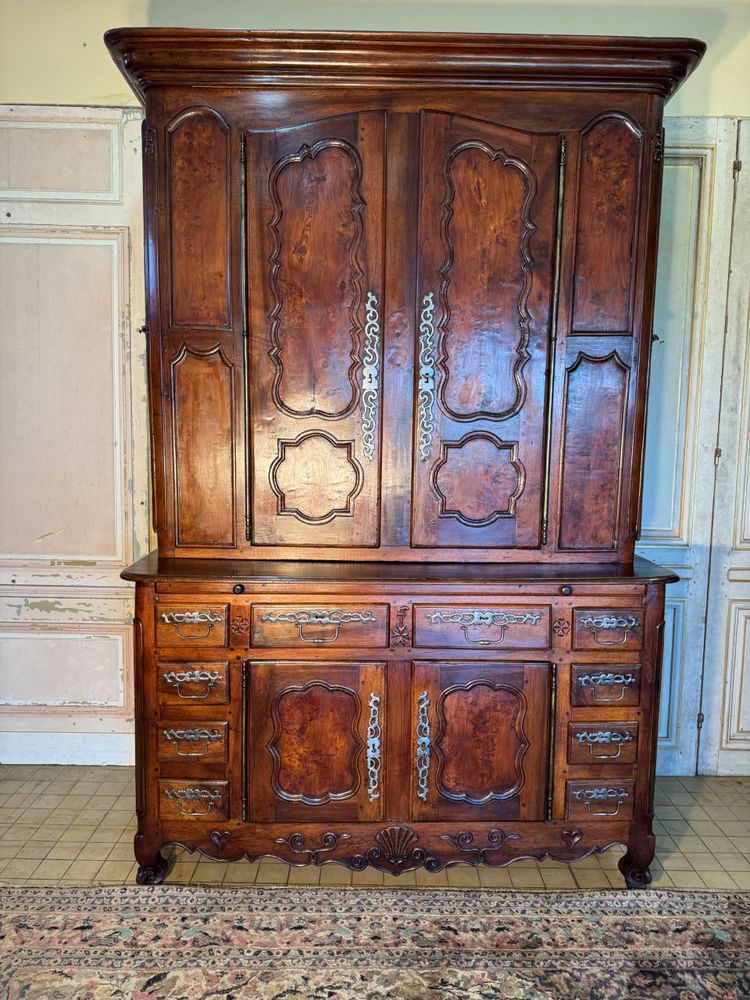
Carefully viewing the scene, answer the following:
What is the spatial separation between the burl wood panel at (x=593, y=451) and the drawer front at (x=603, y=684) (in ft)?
1.32

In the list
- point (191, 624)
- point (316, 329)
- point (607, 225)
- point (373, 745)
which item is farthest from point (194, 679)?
point (607, 225)

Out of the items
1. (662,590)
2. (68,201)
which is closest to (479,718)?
(662,590)

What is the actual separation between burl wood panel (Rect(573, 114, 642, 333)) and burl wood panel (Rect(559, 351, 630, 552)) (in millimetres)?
144

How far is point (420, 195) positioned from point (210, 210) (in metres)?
0.68

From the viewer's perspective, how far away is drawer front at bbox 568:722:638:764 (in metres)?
2.26

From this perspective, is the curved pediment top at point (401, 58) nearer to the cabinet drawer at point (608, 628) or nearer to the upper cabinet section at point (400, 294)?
the upper cabinet section at point (400, 294)

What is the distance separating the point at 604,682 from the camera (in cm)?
226

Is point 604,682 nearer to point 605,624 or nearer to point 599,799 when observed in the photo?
point 605,624

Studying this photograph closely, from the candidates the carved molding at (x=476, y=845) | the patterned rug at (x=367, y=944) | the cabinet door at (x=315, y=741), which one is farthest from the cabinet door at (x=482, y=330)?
the patterned rug at (x=367, y=944)

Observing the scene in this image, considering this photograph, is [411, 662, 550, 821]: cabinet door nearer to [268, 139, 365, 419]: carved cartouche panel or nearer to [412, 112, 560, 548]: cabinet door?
[412, 112, 560, 548]: cabinet door

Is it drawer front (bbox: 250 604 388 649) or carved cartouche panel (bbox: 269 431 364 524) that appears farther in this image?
carved cartouche panel (bbox: 269 431 364 524)

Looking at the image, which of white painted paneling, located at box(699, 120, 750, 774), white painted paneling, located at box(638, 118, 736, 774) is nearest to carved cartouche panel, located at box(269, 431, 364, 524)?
white painted paneling, located at box(638, 118, 736, 774)

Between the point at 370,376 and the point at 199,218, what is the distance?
746mm

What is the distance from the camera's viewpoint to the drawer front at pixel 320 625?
223cm
